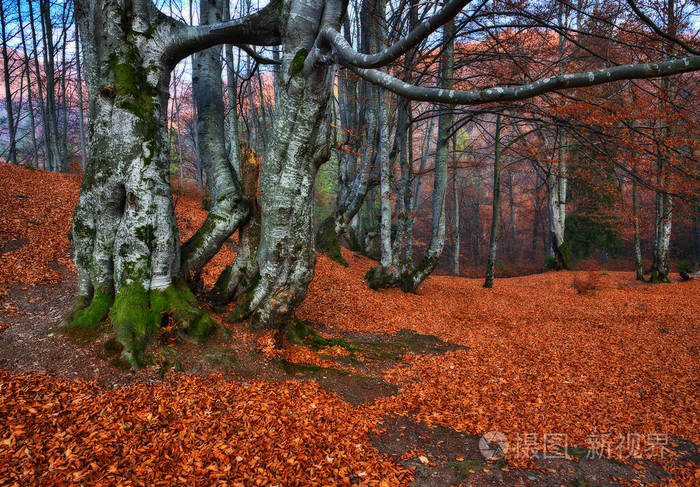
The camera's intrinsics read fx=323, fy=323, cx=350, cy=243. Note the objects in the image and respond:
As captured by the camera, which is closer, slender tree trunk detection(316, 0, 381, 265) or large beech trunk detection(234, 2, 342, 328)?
large beech trunk detection(234, 2, 342, 328)

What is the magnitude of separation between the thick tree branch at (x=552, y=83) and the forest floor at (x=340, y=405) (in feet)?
8.32

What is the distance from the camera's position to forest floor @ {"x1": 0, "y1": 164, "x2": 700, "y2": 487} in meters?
2.01

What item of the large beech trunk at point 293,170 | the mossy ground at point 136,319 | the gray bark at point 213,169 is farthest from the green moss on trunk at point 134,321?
the large beech trunk at point 293,170

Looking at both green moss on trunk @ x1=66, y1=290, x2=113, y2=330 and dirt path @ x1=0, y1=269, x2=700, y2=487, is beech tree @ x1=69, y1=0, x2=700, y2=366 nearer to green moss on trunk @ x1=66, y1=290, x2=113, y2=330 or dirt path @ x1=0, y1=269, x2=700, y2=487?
green moss on trunk @ x1=66, y1=290, x2=113, y2=330

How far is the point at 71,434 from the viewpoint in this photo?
2.00 meters

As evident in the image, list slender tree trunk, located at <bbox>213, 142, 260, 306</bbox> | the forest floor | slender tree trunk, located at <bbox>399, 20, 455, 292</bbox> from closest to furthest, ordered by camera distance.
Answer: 1. the forest floor
2. slender tree trunk, located at <bbox>213, 142, 260, 306</bbox>
3. slender tree trunk, located at <bbox>399, 20, 455, 292</bbox>

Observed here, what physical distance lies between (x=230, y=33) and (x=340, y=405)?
13.4ft

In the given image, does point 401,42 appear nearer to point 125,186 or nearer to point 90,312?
point 125,186

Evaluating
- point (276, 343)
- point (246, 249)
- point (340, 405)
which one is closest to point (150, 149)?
point (246, 249)

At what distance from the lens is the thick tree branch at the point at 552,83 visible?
184 centimetres

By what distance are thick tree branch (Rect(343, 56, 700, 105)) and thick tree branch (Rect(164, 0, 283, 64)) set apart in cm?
220

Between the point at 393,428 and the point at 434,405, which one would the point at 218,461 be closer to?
the point at 393,428

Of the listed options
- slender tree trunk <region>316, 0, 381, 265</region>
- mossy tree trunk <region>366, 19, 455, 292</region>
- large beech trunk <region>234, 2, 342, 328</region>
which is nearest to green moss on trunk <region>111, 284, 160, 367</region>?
large beech trunk <region>234, 2, 342, 328</region>

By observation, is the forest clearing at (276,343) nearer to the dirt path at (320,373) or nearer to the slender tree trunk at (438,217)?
the dirt path at (320,373)
